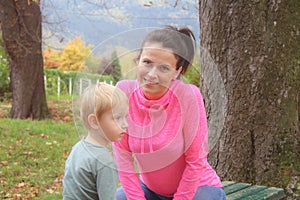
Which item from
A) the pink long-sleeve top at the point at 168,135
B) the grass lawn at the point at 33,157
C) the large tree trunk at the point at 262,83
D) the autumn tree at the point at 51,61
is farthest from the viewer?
the autumn tree at the point at 51,61

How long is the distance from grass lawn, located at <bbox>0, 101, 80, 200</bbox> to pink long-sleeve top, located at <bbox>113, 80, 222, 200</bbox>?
276 cm

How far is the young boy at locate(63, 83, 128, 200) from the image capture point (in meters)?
2.06

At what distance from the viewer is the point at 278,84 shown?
137 inches

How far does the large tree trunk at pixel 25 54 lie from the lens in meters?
10.1

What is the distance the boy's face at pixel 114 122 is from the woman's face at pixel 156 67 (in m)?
0.17

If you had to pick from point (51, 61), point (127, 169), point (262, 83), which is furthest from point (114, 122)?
point (51, 61)

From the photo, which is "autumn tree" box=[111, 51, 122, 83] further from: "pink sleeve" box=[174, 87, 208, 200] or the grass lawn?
the grass lawn

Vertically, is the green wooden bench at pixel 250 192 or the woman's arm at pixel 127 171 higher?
the woman's arm at pixel 127 171

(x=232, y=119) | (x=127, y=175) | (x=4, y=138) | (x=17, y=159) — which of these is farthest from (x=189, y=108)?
(x=4, y=138)

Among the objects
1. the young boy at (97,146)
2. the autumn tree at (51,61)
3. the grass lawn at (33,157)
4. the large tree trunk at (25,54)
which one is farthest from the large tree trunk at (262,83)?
the autumn tree at (51,61)

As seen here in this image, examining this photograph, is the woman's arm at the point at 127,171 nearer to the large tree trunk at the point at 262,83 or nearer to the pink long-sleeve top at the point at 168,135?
the pink long-sleeve top at the point at 168,135

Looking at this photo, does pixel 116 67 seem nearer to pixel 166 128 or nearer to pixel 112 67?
pixel 112 67

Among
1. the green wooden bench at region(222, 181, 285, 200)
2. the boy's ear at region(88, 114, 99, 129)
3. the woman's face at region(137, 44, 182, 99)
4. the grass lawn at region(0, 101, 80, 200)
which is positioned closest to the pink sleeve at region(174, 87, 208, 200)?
the woman's face at region(137, 44, 182, 99)

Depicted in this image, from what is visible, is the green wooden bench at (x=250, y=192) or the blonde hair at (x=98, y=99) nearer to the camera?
the blonde hair at (x=98, y=99)
